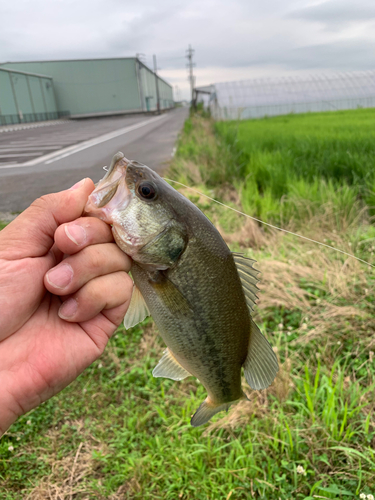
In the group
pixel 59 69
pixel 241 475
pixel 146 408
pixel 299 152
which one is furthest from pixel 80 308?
pixel 59 69

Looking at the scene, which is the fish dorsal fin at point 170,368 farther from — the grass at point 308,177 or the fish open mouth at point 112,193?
the grass at point 308,177

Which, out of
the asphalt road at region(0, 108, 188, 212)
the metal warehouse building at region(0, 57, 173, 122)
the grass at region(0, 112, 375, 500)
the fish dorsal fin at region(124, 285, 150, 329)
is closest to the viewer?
the fish dorsal fin at region(124, 285, 150, 329)

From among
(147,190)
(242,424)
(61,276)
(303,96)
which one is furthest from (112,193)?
(303,96)

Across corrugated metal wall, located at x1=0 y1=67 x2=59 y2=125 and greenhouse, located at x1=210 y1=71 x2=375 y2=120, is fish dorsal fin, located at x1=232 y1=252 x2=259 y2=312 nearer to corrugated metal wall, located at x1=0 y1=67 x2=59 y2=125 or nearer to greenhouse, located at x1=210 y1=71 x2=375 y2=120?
greenhouse, located at x1=210 y1=71 x2=375 y2=120

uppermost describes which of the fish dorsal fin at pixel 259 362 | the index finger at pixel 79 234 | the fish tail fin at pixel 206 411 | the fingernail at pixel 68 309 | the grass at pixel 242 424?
the index finger at pixel 79 234

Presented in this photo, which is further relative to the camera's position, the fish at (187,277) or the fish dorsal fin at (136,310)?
the fish dorsal fin at (136,310)

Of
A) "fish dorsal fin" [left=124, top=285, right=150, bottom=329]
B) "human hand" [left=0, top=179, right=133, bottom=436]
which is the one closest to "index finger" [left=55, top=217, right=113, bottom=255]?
"human hand" [left=0, top=179, right=133, bottom=436]

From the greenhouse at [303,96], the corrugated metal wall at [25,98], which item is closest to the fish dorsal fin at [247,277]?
the greenhouse at [303,96]

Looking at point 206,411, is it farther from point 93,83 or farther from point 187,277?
point 93,83

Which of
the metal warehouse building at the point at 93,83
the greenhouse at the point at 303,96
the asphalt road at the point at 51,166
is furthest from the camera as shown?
the metal warehouse building at the point at 93,83
